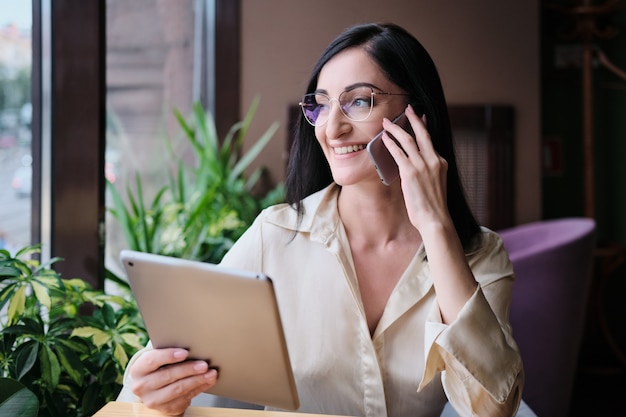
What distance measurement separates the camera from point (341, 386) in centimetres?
153

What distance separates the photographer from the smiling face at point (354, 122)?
152 centimetres

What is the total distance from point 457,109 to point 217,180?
4.69 feet

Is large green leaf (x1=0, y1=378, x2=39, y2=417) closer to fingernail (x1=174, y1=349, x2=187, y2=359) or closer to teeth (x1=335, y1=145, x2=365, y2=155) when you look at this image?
fingernail (x1=174, y1=349, x2=187, y2=359)

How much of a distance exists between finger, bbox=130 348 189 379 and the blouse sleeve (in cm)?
43

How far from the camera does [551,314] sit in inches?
114

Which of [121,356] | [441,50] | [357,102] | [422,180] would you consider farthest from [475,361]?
[441,50]

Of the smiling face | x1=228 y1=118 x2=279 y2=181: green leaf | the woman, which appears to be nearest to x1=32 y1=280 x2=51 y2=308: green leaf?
the woman

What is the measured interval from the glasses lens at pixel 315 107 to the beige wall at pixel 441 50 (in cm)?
255

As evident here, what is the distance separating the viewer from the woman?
134 cm

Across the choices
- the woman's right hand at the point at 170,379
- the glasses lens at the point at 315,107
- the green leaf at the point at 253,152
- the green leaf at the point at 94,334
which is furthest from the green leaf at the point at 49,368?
the green leaf at the point at 253,152

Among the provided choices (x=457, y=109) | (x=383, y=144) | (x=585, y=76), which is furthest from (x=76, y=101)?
(x=585, y=76)

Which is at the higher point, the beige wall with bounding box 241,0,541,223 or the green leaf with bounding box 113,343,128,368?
the beige wall with bounding box 241,0,541,223

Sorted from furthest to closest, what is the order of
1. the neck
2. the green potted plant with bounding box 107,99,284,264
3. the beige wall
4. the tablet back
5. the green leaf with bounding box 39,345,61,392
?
the beige wall < the green potted plant with bounding box 107,99,284,264 < the neck < the green leaf with bounding box 39,345,61,392 < the tablet back

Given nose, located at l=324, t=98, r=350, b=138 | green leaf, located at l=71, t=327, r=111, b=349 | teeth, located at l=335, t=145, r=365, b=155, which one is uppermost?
nose, located at l=324, t=98, r=350, b=138
